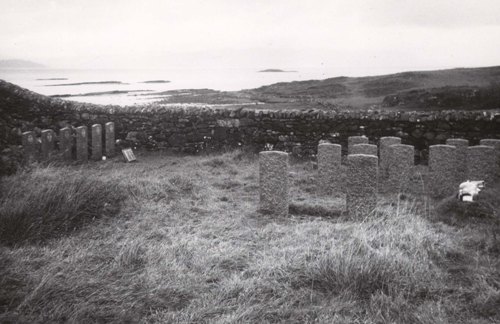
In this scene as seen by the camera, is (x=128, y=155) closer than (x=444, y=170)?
No

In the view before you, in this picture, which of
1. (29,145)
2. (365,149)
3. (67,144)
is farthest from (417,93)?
(29,145)

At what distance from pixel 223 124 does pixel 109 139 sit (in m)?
3.29

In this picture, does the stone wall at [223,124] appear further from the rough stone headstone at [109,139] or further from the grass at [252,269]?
the grass at [252,269]

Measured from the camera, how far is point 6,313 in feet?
10.6

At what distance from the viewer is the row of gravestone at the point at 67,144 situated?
1037 cm

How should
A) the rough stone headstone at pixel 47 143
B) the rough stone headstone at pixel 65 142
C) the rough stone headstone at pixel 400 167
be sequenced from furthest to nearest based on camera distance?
1. the rough stone headstone at pixel 65 142
2. the rough stone headstone at pixel 47 143
3. the rough stone headstone at pixel 400 167

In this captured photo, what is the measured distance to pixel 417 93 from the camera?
903 inches

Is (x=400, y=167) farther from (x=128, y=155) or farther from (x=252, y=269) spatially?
(x=128, y=155)

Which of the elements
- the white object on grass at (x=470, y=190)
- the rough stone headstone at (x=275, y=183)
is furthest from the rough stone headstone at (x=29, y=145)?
the white object on grass at (x=470, y=190)

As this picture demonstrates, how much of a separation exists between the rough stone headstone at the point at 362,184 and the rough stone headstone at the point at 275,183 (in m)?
0.98

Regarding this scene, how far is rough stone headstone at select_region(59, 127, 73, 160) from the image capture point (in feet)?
35.0

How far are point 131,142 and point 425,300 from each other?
34.1 feet

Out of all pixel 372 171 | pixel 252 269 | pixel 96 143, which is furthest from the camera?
pixel 96 143

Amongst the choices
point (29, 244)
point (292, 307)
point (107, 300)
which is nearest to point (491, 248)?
point (292, 307)
